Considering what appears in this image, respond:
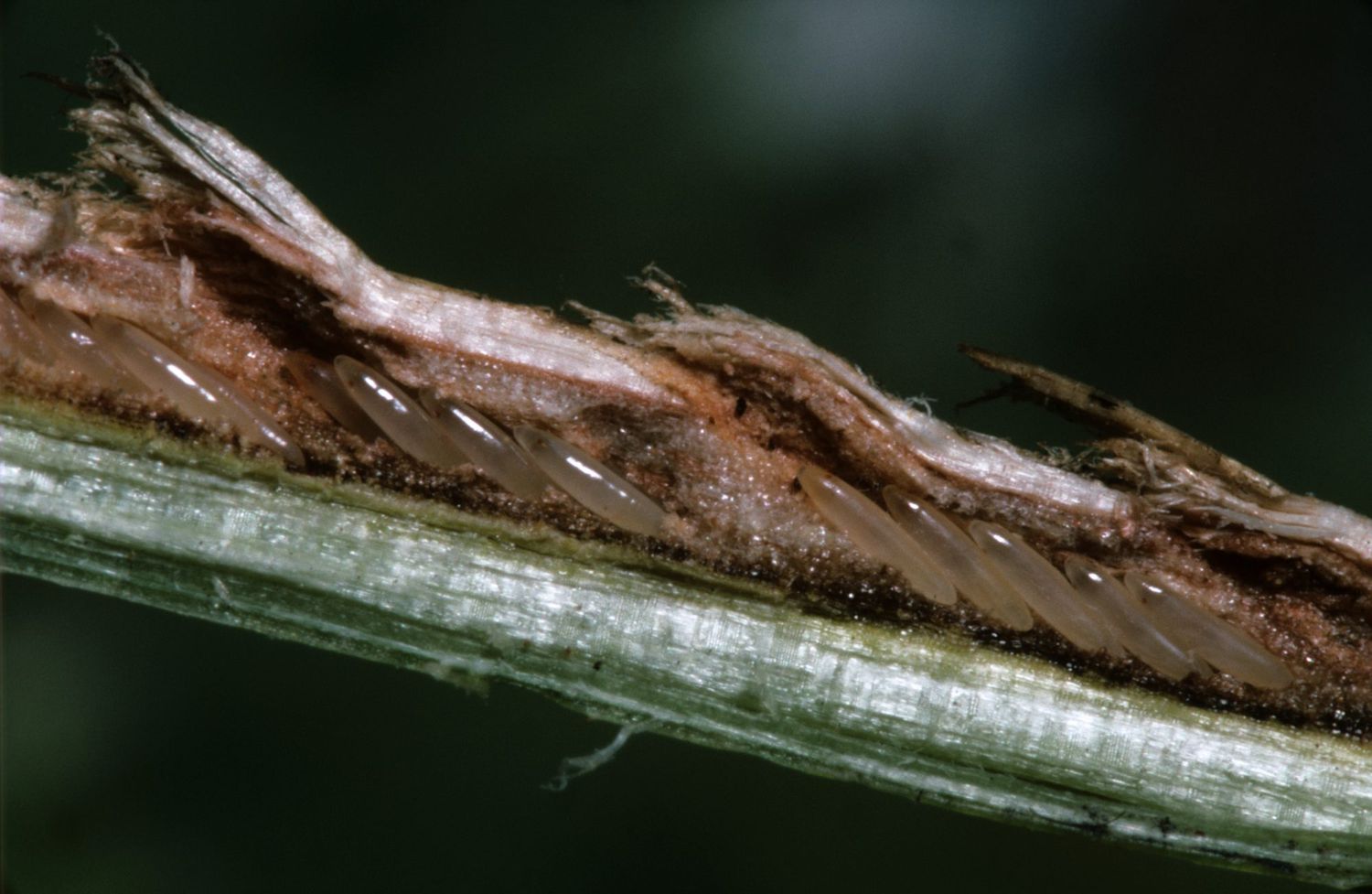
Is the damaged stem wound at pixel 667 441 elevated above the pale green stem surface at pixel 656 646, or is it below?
above

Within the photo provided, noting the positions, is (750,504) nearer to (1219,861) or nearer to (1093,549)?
(1093,549)

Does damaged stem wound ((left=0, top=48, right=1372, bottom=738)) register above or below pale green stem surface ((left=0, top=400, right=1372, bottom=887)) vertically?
above

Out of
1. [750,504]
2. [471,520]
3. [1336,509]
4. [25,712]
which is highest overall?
[1336,509]

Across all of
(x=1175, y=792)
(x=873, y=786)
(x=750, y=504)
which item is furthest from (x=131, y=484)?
(x=1175, y=792)

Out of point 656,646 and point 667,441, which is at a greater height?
point 667,441

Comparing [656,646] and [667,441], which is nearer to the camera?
[656,646]

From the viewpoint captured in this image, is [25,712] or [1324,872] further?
[25,712]

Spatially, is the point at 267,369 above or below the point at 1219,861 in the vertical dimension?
above
